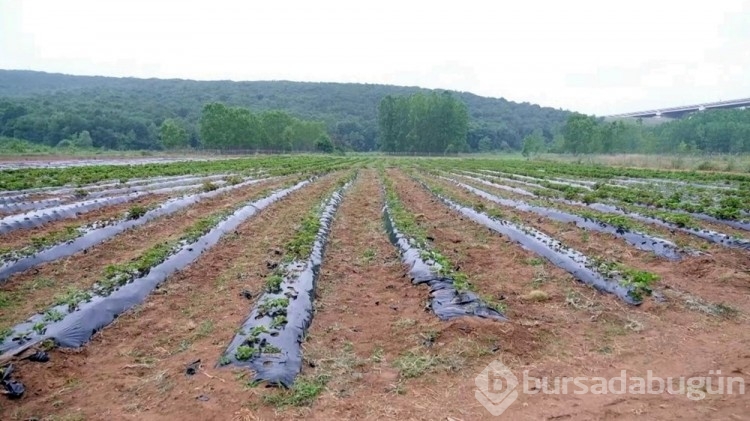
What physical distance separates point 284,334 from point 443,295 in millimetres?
2283

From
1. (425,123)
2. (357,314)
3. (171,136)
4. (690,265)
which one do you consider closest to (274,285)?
(357,314)

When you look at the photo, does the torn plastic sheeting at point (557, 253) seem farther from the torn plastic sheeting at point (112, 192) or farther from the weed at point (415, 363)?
the torn plastic sheeting at point (112, 192)

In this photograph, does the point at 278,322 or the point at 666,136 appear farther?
the point at 666,136

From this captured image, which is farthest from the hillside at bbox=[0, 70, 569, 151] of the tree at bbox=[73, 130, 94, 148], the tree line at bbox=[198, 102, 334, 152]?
the tree line at bbox=[198, 102, 334, 152]

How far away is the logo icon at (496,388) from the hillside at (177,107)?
251 feet

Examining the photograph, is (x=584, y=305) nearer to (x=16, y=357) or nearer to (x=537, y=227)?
(x=537, y=227)

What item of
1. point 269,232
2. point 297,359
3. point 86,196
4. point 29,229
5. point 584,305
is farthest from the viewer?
point 86,196

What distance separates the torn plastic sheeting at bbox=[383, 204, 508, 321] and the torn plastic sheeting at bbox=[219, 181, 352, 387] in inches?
64.3

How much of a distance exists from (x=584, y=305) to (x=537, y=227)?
526 cm

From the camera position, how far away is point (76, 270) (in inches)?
305

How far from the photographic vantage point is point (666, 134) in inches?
2874

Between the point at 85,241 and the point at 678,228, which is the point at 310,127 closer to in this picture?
the point at 85,241

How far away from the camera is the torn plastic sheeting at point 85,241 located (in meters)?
7.42

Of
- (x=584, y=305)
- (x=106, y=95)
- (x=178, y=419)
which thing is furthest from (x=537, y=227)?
(x=106, y=95)
